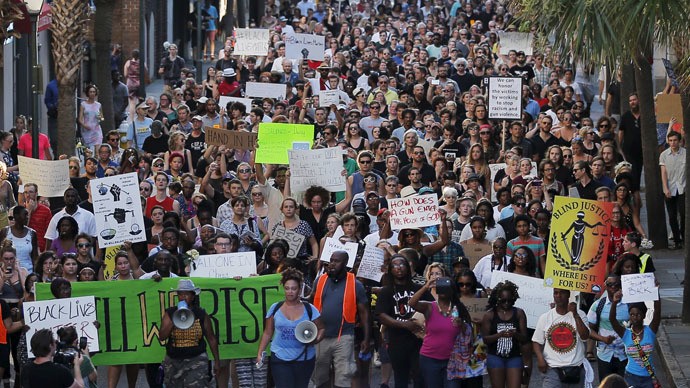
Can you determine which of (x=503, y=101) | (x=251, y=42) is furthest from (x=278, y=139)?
(x=251, y=42)

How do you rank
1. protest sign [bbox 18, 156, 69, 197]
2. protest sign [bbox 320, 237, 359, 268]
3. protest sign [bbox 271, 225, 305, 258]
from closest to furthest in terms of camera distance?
protest sign [bbox 320, 237, 359, 268]
protest sign [bbox 271, 225, 305, 258]
protest sign [bbox 18, 156, 69, 197]

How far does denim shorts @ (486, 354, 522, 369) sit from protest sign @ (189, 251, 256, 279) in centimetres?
232

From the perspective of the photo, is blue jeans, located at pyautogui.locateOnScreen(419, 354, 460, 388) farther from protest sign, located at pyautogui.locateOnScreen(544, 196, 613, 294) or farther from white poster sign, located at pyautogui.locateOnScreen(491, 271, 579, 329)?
protest sign, located at pyautogui.locateOnScreen(544, 196, 613, 294)

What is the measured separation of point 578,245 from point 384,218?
2.09 metres

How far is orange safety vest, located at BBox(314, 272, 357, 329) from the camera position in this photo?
46.5ft

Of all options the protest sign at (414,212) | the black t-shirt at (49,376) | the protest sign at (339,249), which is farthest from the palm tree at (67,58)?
the black t-shirt at (49,376)

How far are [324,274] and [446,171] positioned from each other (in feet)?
16.0

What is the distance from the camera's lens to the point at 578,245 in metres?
15.6

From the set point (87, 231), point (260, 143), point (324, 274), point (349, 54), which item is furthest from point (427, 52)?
point (324, 274)

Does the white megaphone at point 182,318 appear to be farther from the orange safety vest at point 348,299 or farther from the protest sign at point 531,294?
the protest sign at point 531,294

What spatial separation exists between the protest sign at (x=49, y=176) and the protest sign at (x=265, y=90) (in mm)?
7858

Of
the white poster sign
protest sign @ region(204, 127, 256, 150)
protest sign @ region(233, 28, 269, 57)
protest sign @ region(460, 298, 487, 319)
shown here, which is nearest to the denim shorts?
protest sign @ region(460, 298, 487, 319)

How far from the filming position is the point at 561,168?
1997 cm

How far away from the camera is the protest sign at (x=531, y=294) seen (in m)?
14.9
